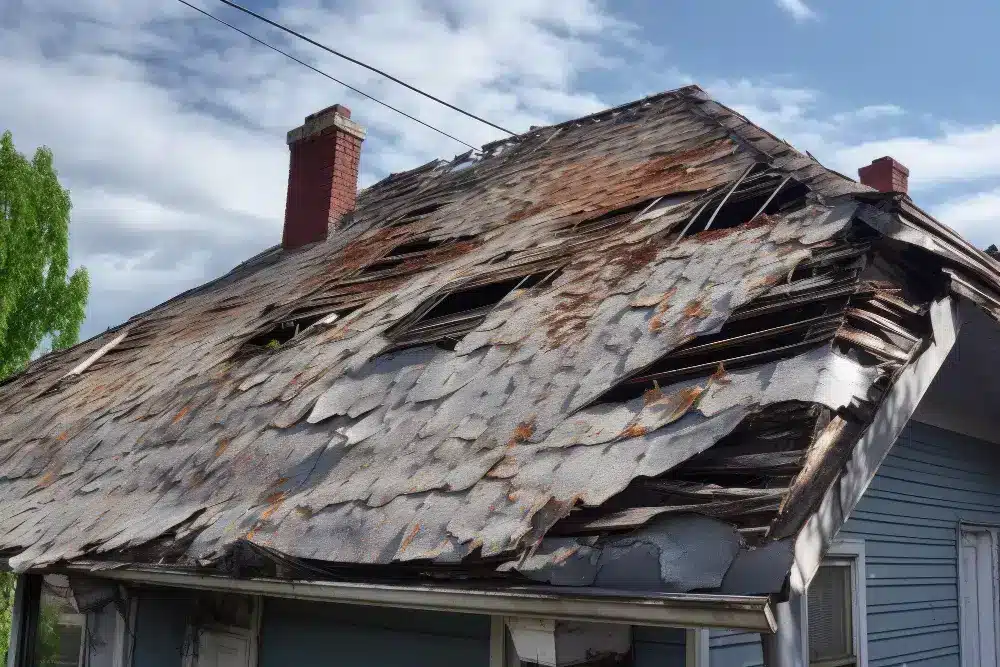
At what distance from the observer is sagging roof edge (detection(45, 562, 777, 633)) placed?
302 cm

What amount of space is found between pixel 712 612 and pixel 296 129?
39.2 ft

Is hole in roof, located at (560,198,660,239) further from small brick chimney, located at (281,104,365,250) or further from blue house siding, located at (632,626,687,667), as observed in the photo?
small brick chimney, located at (281,104,365,250)

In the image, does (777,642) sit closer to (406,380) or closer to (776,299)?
(776,299)

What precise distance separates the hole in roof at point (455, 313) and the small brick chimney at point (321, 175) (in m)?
6.14

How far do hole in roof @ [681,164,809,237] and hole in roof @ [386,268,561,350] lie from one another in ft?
3.43

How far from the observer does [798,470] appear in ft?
11.6

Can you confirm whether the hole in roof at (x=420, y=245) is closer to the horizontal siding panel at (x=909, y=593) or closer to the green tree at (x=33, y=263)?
the horizontal siding panel at (x=909, y=593)

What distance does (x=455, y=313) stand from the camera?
668 cm

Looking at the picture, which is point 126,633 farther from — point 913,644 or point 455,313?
point 913,644

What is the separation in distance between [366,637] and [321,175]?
29.0 ft

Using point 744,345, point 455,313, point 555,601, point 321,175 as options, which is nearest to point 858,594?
point 744,345

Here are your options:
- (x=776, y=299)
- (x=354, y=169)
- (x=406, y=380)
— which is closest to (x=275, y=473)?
(x=406, y=380)

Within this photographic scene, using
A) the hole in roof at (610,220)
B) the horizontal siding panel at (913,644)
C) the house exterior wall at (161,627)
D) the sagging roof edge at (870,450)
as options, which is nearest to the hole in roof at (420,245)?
the hole in roof at (610,220)

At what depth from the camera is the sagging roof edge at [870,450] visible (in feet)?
10.8
